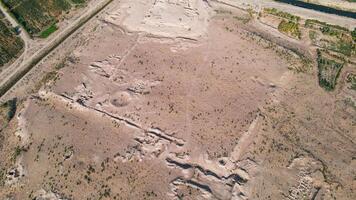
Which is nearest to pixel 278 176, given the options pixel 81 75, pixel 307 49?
pixel 307 49

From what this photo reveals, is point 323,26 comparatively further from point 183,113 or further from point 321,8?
point 183,113

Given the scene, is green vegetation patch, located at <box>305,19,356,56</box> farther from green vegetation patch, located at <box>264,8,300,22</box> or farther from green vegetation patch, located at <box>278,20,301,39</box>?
green vegetation patch, located at <box>264,8,300,22</box>

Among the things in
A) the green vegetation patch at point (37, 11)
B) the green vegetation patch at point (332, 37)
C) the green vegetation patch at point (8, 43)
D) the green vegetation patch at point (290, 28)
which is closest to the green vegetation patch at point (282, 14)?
the green vegetation patch at point (290, 28)

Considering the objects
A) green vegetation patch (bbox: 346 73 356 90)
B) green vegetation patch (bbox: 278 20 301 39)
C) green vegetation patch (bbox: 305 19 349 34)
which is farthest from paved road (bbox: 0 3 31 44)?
green vegetation patch (bbox: 346 73 356 90)

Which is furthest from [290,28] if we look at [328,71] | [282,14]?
[328,71]

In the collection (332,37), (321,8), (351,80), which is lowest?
(351,80)

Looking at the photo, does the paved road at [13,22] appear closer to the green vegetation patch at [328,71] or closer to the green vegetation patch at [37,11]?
the green vegetation patch at [37,11]

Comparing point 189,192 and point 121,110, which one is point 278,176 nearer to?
point 189,192
